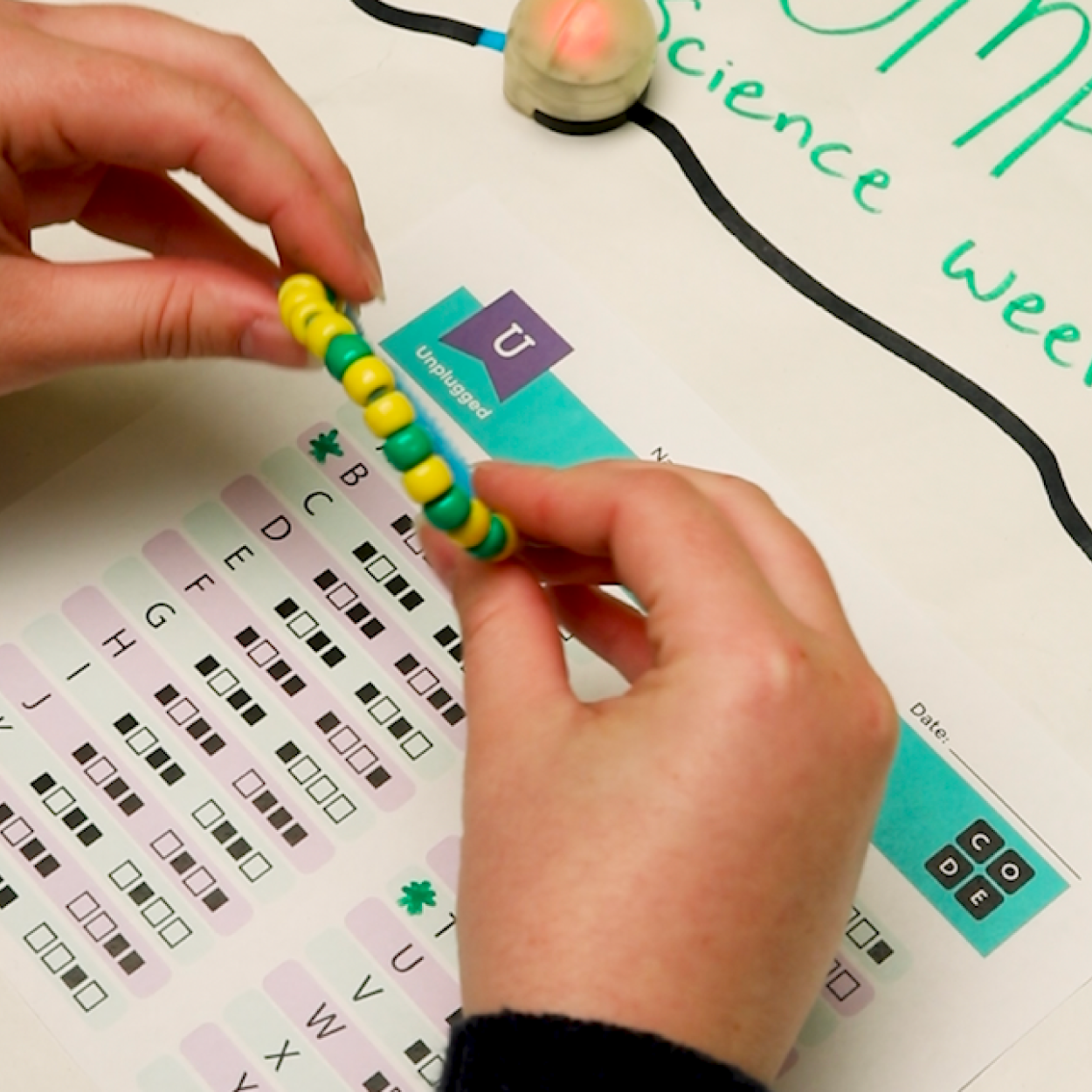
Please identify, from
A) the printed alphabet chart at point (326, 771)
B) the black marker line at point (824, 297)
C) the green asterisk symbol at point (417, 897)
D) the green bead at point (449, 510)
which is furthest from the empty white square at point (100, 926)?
the black marker line at point (824, 297)

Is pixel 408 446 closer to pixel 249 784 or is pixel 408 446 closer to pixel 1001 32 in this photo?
pixel 249 784

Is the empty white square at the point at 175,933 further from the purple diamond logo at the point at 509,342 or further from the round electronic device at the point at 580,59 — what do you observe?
the round electronic device at the point at 580,59

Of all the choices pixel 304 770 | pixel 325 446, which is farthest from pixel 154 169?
pixel 304 770

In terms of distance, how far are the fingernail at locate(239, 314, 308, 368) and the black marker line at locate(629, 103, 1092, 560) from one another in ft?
0.72

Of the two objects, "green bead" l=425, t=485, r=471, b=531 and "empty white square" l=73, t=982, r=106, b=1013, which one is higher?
"green bead" l=425, t=485, r=471, b=531

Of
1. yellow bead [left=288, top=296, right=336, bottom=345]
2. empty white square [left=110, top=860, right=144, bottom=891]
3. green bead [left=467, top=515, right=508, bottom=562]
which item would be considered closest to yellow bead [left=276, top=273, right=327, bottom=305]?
yellow bead [left=288, top=296, right=336, bottom=345]

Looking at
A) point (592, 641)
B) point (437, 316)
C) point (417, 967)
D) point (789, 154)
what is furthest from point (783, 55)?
point (417, 967)

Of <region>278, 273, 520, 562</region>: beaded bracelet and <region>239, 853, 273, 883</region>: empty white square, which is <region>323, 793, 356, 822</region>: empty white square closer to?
<region>239, 853, 273, 883</region>: empty white square

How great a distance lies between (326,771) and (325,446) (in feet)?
0.45

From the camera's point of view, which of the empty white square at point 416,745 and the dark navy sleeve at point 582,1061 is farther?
the empty white square at point 416,745

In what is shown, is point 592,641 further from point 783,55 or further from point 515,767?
point 783,55

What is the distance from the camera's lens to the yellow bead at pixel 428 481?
36 cm

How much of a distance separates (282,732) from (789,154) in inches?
13.6

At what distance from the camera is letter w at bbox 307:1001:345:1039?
16.9 inches
